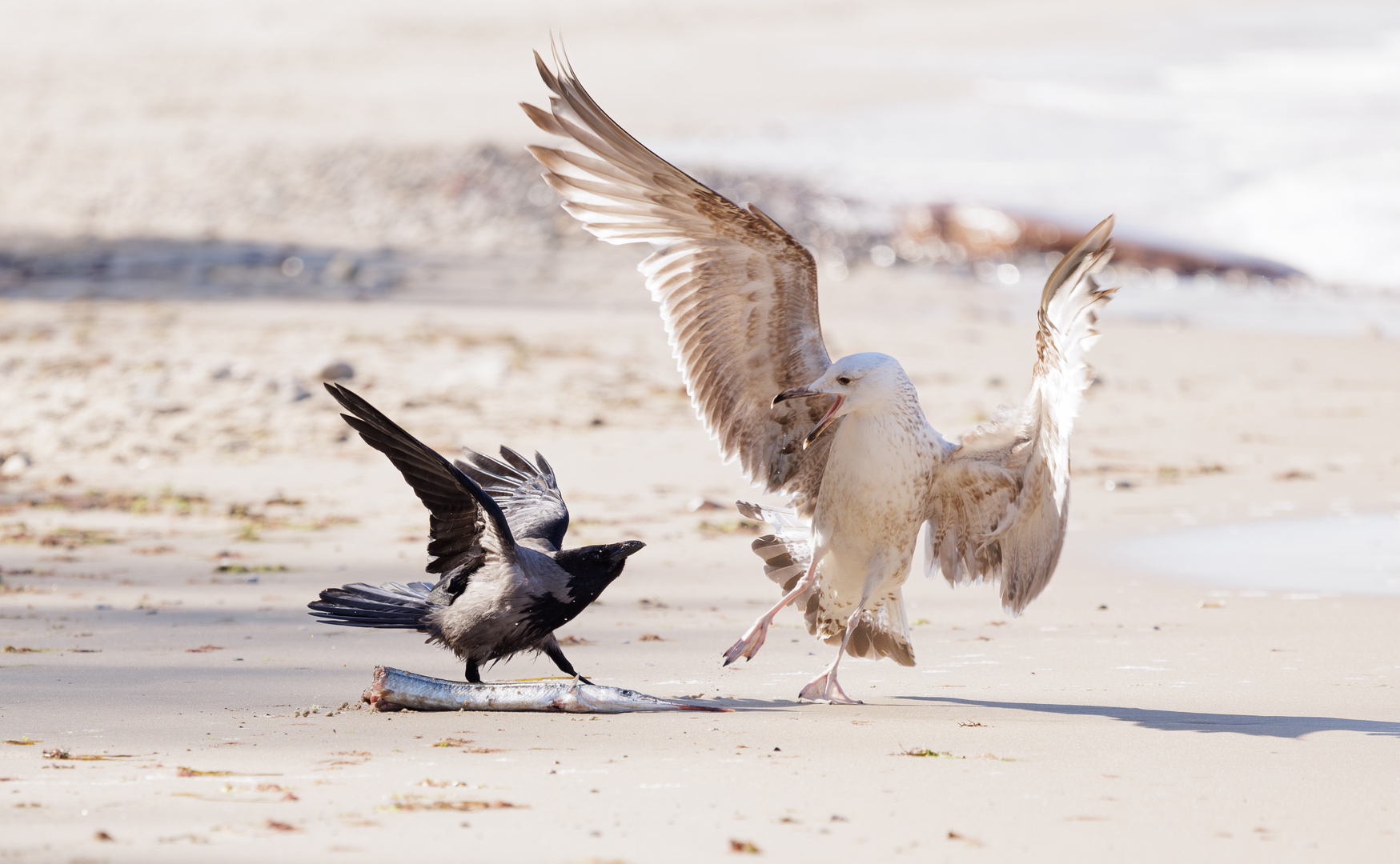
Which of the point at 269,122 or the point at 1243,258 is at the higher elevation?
the point at 269,122

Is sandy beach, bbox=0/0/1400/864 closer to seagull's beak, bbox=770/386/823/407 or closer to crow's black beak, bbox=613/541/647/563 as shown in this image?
crow's black beak, bbox=613/541/647/563

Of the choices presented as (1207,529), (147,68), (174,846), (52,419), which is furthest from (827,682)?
(147,68)

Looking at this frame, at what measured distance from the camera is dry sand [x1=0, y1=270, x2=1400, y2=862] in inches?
140

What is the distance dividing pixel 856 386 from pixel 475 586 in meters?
1.43

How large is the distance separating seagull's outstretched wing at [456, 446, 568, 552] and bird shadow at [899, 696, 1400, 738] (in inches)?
61.9

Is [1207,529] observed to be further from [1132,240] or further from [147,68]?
[147,68]

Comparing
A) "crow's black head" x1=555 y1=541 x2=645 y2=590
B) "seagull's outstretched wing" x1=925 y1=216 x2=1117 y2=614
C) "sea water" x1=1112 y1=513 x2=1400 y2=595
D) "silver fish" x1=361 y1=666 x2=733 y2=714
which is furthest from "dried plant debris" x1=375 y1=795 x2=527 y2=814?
"sea water" x1=1112 y1=513 x2=1400 y2=595

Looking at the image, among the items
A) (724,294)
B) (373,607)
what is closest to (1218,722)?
(724,294)

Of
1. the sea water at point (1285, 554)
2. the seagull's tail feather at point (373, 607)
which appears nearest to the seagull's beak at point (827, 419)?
the seagull's tail feather at point (373, 607)

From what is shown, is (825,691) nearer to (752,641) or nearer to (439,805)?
(752,641)

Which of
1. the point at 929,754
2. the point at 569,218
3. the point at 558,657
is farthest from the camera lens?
the point at 569,218

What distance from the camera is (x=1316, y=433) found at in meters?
10.8

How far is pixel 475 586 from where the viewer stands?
4.93m

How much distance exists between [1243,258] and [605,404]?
39.3ft
